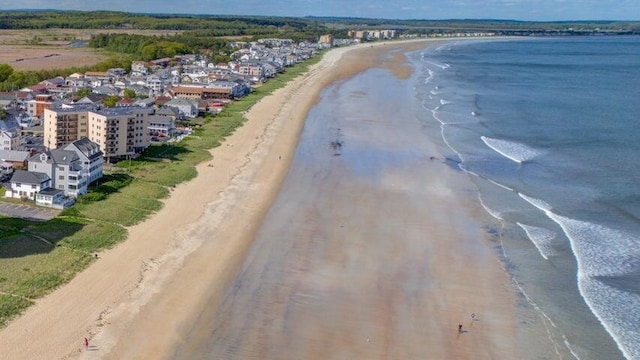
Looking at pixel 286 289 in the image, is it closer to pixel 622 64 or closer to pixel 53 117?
pixel 53 117

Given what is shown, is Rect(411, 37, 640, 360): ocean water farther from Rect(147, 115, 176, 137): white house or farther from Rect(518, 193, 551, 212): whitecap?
Rect(147, 115, 176, 137): white house

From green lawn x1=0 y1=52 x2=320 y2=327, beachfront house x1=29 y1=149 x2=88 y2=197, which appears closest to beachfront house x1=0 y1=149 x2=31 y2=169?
beachfront house x1=29 y1=149 x2=88 y2=197

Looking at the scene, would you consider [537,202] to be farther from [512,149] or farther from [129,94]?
[129,94]

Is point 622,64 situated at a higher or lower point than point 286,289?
higher

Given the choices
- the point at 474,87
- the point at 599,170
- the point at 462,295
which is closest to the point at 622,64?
the point at 474,87

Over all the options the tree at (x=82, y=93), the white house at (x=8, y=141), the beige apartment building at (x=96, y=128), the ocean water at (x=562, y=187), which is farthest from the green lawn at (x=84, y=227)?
the tree at (x=82, y=93)

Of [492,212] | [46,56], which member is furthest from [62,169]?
[46,56]

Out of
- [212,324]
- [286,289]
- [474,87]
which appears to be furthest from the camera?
[474,87]
